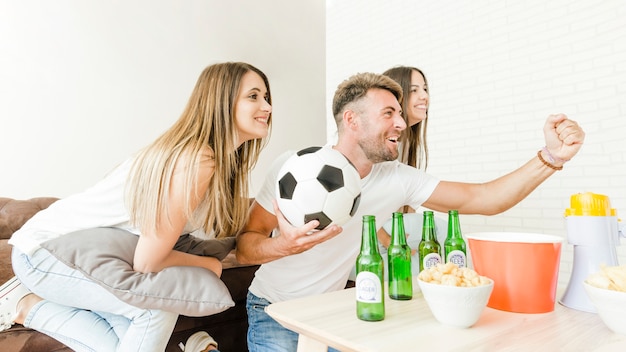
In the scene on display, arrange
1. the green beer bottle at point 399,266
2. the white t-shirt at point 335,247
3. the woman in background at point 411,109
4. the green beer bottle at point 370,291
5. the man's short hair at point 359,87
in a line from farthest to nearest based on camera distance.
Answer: the woman in background at point 411,109, the man's short hair at point 359,87, the white t-shirt at point 335,247, the green beer bottle at point 399,266, the green beer bottle at point 370,291

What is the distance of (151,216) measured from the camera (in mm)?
1108

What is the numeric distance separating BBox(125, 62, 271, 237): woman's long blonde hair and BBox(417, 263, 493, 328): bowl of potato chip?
0.73 meters

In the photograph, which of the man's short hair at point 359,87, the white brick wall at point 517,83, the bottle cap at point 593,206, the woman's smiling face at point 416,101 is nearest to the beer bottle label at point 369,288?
the bottle cap at point 593,206

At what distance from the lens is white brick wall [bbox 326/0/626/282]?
2744 millimetres

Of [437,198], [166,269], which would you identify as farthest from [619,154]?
[166,269]

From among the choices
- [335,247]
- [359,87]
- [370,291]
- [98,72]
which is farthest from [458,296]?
[98,72]

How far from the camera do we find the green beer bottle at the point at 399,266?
2.98 feet

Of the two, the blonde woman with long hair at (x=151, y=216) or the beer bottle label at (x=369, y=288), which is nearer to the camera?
the beer bottle label at (x=369, y=288)

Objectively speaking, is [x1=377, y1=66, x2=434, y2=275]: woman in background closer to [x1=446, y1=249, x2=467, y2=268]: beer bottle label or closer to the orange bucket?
[x1=446, y1=249, x2=467, y2=268]: beer bottle label

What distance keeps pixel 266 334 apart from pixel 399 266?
1.97ft

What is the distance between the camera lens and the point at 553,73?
2986 mm

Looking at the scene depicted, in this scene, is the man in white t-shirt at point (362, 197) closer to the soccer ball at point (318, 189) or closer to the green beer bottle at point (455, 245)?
the soccer ball at point (318, 189)

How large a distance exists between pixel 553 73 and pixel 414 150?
170 cm

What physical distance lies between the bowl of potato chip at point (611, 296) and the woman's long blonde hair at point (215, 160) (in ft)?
3.21
